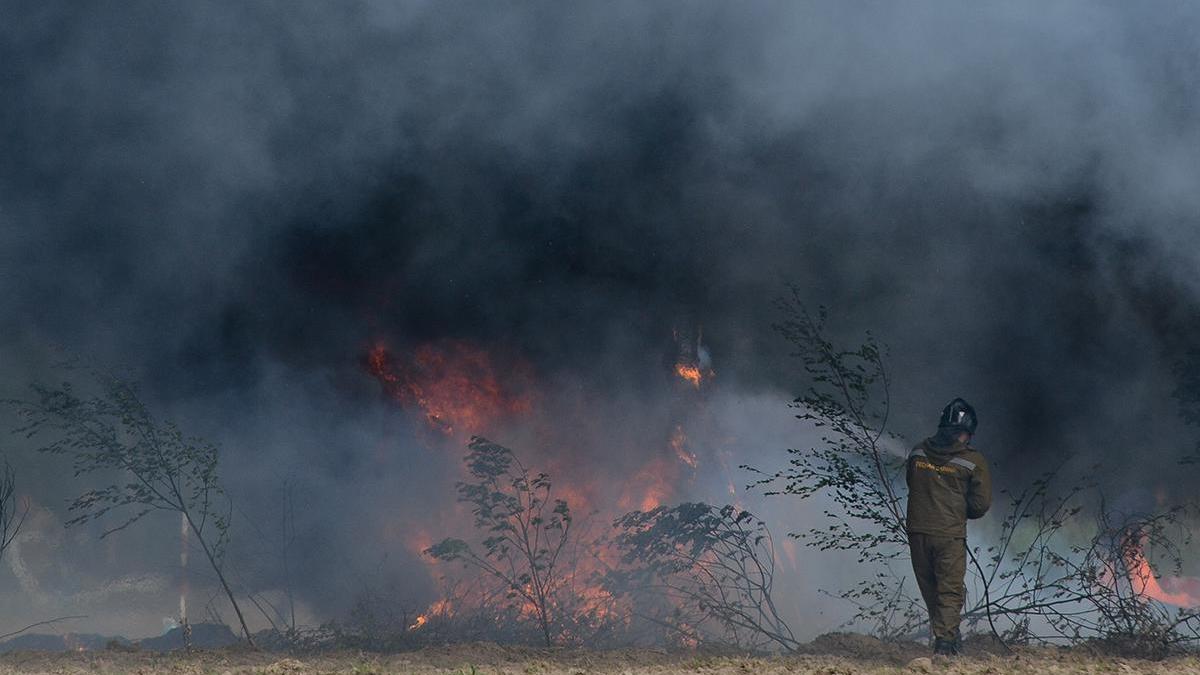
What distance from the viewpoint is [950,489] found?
27.0ft

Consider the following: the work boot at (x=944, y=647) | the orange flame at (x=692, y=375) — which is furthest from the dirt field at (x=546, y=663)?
the orange flame at (x=692, y=375)

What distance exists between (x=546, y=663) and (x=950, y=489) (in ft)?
12.0

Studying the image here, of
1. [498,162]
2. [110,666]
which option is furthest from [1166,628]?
[498,162]

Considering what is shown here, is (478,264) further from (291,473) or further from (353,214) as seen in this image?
(291,473)

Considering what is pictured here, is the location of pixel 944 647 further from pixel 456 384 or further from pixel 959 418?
pixel 456 384

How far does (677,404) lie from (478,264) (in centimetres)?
477

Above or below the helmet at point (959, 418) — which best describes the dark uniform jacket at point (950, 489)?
below

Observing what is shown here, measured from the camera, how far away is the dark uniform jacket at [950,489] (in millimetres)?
8172

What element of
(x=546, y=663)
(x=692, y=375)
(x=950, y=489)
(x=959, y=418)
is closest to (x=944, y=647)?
(x=950, y=489)

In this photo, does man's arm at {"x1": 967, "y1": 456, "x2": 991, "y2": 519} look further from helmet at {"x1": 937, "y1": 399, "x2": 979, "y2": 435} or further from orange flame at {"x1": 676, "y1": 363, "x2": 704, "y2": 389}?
orange flame at {"x1": 676, "y1": 363, "x2": 704, "y2": 389}

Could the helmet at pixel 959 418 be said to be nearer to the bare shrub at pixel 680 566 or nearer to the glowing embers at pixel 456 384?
the bare shrub at pixel 680 566

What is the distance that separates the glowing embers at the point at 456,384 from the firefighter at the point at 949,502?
34.0 feet

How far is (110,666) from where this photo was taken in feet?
26.7

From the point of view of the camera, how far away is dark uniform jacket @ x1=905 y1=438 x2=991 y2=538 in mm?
8172
